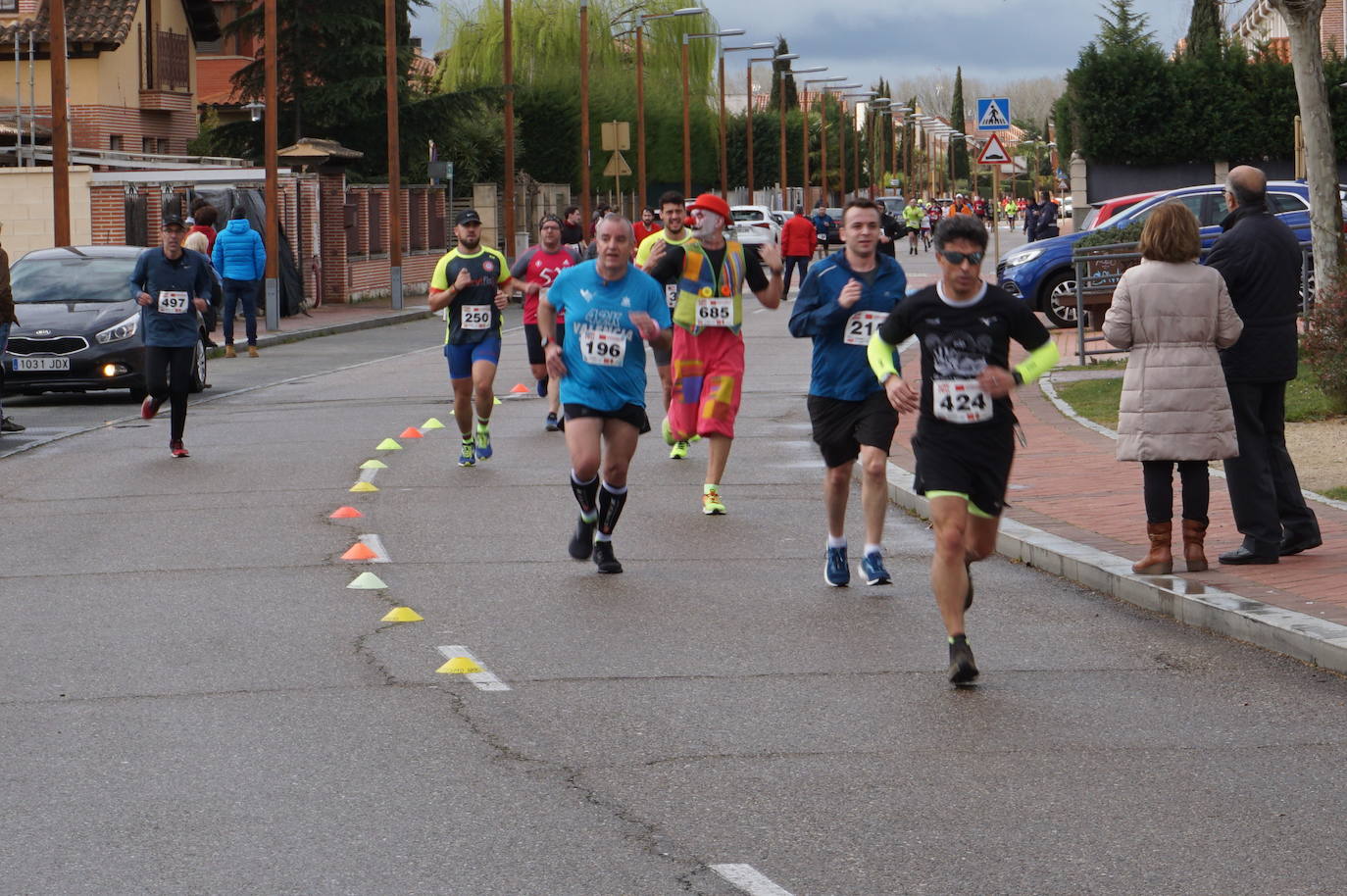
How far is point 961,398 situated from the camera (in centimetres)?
759

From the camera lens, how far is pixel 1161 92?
5150cm

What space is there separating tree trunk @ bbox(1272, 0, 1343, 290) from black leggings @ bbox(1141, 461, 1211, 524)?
27.3ft

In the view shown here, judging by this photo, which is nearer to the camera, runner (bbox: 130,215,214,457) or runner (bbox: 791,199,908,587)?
runner (bbox: 791,199,908,587)

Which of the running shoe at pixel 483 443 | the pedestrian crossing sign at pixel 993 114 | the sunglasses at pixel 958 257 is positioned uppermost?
the pedestrian crossing sign at pixel 993 114

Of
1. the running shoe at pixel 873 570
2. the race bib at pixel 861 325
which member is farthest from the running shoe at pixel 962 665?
the race bib at pixel 861 325

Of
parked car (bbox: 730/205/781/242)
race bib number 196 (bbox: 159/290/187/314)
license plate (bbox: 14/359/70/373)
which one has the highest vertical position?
parked car (bbox: 730/205/781/242)

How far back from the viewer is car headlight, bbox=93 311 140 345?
20.4m

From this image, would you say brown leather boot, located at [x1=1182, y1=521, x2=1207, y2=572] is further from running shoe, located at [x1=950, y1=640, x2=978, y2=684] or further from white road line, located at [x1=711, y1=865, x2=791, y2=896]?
white road line, located at [x1=711, y1=865, x2=791, y2=896]

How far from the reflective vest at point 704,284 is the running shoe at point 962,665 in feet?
16.5

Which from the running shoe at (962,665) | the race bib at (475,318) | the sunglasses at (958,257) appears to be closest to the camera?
the running shoe at (962,665)

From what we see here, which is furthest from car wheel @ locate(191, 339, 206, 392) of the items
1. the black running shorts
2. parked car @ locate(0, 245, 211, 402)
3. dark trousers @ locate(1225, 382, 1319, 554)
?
dark trousers @ locate(1225, 382, 1319, 554)

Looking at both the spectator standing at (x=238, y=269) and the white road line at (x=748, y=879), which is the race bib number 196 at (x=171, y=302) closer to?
the white road line at (x=748, y=879)

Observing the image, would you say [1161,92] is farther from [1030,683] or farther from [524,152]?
[1030,683]

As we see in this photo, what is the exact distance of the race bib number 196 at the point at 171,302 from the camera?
1526 cm
